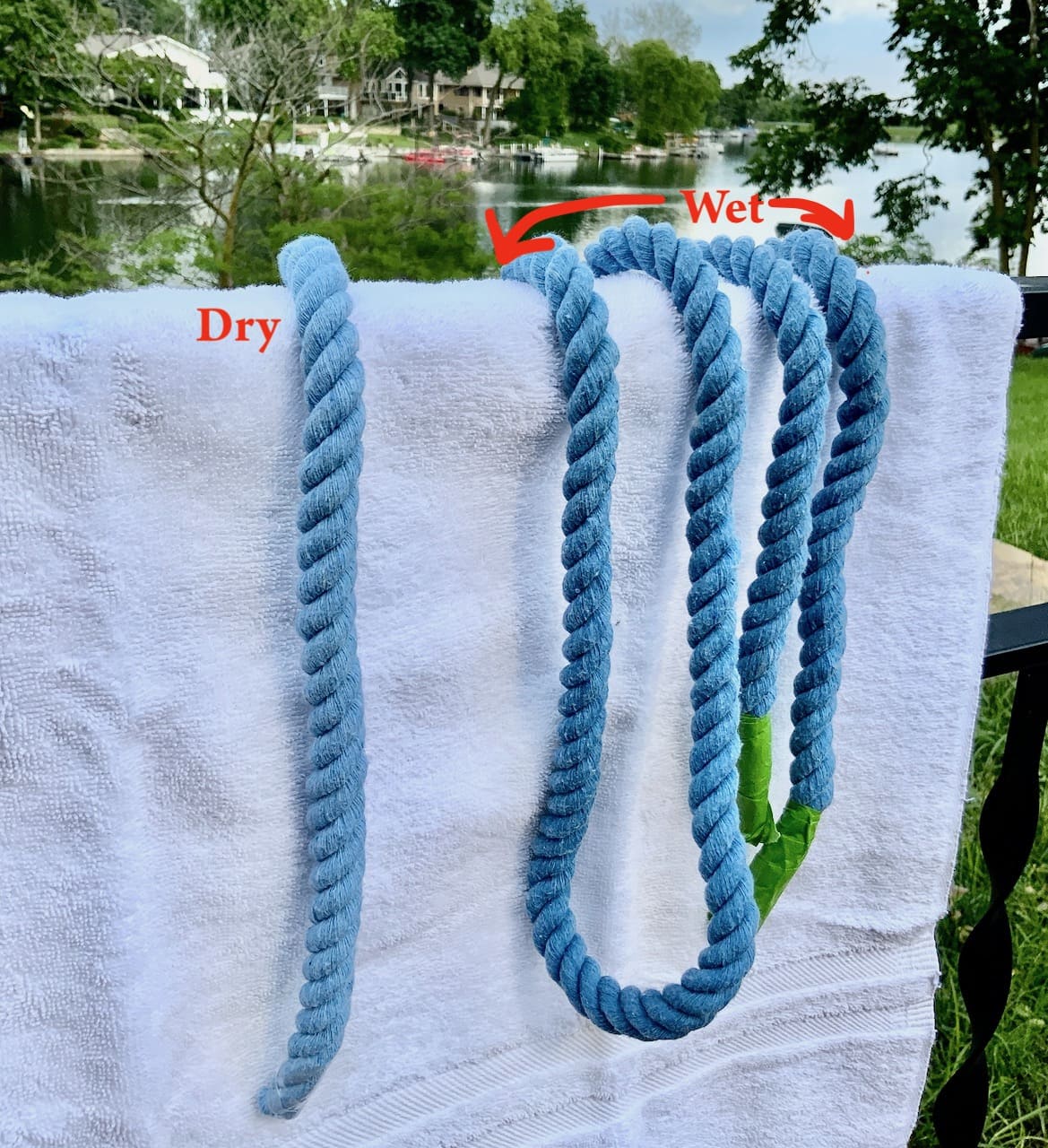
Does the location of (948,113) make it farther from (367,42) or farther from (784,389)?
(784,389)

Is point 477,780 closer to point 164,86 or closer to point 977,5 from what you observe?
point 164,86

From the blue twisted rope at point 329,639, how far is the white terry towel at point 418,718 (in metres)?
0.02

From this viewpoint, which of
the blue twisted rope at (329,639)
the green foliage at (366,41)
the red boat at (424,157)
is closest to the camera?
the blue twisted rope at (329,639)

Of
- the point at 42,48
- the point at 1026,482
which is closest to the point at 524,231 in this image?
the point at 1026,482

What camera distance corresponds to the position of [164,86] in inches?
194

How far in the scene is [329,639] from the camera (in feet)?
1.00

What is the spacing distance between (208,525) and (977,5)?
266 inches

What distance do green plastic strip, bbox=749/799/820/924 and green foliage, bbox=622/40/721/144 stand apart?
628 centimetres

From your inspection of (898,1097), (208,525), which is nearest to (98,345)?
(208,525)

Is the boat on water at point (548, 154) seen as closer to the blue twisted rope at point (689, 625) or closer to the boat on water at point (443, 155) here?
the boat on water at point (443, 155)

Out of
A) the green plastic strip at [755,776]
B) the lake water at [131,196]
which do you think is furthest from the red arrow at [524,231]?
the lake water at [131,196]

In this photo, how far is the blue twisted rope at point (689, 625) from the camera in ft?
1.05

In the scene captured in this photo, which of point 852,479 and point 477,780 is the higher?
point 852,479

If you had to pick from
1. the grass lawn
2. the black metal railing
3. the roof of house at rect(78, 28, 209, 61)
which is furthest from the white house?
the black metal railing
